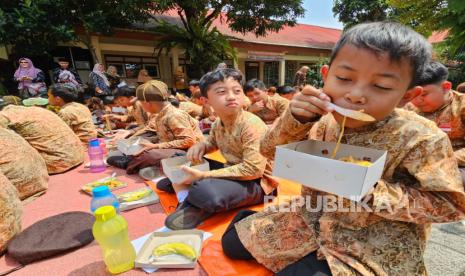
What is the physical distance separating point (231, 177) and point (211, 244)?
1.60ft

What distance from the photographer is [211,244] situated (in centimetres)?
177

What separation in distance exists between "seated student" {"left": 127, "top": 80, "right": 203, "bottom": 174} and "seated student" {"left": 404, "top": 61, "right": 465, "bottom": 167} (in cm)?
232

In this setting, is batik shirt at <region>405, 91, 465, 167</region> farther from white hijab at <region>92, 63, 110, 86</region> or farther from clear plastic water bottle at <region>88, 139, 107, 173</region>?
white hijab at <region>92, 63, 110, 86</region>

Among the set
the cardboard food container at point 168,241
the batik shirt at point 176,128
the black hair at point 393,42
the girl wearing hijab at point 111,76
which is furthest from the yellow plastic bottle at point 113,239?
the girl wearing hijab at point 111,76

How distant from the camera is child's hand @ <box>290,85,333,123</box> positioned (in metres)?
0.91

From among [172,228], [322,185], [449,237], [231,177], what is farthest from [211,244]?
[449,237]

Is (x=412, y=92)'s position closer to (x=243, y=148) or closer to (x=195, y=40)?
(x=243, y=148)

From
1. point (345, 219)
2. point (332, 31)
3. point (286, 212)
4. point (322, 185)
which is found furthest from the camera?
point (332, 31)

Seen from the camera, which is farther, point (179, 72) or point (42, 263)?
point (179, 72)

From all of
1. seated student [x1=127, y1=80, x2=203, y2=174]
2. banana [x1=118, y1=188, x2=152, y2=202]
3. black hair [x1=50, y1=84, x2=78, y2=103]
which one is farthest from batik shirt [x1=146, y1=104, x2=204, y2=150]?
black hair [x1=50, y1=84, x2=78, y2=103]

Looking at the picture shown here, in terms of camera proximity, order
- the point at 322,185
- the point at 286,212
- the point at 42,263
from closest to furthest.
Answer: the point at 322,185, the point at 286,212, the point at 42,263

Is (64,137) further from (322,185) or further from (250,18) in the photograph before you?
(250,18)

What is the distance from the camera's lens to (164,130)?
3.29 metres

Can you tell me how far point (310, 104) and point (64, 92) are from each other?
426cm
